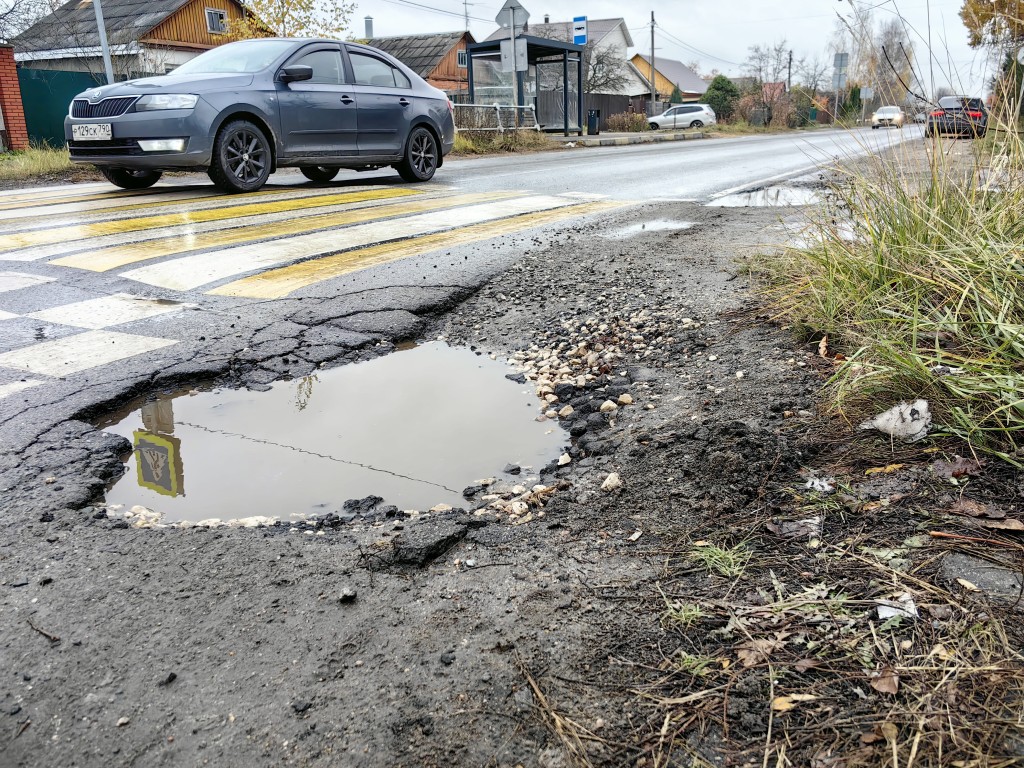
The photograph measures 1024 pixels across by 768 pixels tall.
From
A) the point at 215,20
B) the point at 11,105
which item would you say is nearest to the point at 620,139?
the point at 11,105

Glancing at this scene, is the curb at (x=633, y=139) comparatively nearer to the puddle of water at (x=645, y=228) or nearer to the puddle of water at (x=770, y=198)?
the puddle of water at (x=770, y=198)

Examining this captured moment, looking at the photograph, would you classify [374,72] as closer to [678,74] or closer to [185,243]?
[185,243]

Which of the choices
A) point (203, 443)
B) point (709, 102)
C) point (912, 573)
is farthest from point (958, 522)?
point (709, 102)

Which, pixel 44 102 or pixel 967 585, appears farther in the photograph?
pixel 44 102

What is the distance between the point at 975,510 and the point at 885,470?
313 millimetres

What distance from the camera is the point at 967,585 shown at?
1.79 m

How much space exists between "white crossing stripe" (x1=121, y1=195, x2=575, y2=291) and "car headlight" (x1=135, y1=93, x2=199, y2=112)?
248 centimetres

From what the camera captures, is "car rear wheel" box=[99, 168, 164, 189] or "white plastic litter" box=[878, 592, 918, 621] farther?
"car rear wheel" box=[99, 168, 164, 189]

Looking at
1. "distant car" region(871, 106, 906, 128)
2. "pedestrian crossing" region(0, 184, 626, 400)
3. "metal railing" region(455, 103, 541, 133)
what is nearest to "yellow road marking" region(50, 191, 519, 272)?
"pedestrian crossing" region(0, 184, 626, 400)

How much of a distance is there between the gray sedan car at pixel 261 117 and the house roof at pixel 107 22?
29.5 meters

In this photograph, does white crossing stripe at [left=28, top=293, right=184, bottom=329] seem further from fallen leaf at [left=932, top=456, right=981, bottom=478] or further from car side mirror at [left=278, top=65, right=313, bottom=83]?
car side mirror at [left=278, top=65, right=313, bottom=83]

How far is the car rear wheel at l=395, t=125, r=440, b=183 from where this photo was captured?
10578 millimetres

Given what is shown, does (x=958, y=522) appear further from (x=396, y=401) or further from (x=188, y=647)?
(x=396, y=401)

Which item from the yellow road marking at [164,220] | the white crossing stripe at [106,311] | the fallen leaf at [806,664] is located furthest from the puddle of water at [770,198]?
the fallen leaf at [806,664]
